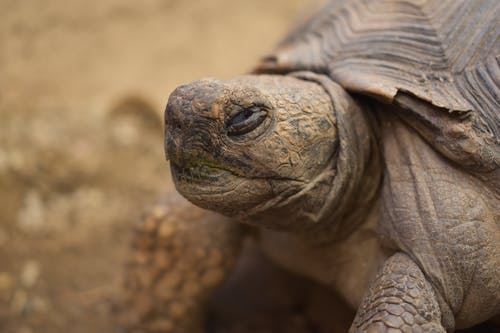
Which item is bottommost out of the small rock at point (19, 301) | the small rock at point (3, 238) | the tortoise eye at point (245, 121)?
the small rock at point (19, 301)

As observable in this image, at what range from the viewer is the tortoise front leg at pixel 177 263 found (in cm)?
250

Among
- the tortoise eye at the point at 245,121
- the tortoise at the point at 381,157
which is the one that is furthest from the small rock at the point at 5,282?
the tortoise eye at the point at 245,121

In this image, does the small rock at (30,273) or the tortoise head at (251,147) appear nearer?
the tortoise head at (251,147)

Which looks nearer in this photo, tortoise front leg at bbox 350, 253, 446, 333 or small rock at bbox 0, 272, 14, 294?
tortoise front leg at bbox 350, 253, 446, 333

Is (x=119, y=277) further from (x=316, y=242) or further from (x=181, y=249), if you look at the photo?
(x=316, y=242)

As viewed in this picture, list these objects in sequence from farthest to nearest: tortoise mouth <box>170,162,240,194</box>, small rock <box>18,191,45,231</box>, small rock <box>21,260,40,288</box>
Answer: small rock <box>18,191,45,231</box> → small rock <box>21,260,40,288</box> → tortoise mouth <box>170,162,240,194</box>

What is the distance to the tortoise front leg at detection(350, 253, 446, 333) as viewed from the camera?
1702 mm

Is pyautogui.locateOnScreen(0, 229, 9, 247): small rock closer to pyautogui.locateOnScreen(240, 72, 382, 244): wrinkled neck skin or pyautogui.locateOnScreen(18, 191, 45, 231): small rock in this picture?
pyautogui.locateOnScreen(18, 191, 45, 231): small rock

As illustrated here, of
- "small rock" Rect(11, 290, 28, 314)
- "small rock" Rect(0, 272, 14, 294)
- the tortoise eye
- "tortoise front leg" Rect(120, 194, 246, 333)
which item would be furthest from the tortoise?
"small rock" Rect(0, 272, 14, 294)

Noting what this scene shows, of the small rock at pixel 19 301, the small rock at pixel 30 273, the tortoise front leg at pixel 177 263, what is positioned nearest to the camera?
the tortoise front leg at pixel 177 263

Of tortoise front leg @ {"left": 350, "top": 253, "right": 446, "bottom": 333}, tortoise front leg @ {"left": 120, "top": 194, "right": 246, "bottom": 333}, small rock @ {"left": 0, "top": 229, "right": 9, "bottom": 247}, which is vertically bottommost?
small rock @ {"left": 0, "top": 229, "right": 9, "bottom": 247}

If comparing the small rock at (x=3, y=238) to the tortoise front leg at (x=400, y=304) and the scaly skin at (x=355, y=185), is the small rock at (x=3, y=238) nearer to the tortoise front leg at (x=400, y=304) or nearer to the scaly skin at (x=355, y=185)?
the scaly skin at (x=355, y=185)

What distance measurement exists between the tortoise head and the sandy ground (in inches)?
53.7

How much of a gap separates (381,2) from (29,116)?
2754mm
